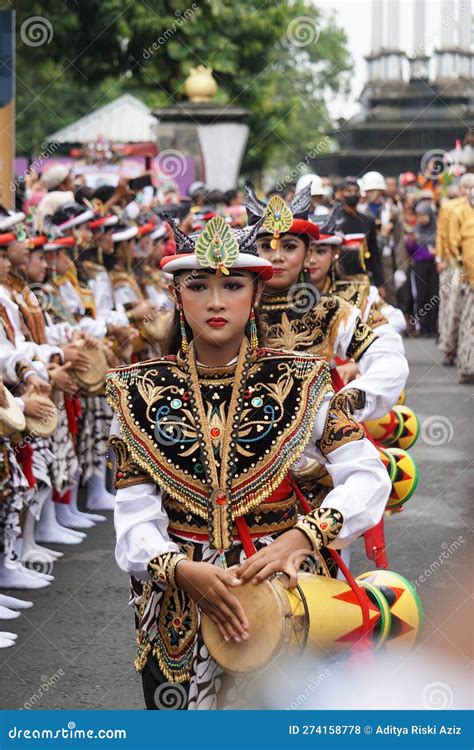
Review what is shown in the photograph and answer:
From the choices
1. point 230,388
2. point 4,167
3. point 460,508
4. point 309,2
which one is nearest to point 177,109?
point 4,167

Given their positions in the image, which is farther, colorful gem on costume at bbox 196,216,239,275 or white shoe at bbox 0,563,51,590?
white shoe at bbox 0,563,51,590

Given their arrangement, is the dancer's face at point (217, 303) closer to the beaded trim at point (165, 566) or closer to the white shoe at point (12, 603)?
the beaded trim at point (165, 566)

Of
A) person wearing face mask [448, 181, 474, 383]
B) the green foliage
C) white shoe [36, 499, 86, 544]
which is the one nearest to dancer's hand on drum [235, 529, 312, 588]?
white shoe [36, 499, 86, 544]

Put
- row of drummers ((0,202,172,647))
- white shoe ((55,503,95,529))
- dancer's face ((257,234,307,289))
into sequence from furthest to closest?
white shoe ((55,503,95,529))
row of drummers ((0,202,172,647))
dancer's face ((257,234,307,289))

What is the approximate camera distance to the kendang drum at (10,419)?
7.31 metres

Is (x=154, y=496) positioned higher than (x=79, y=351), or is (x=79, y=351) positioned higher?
(x=154, y=496)

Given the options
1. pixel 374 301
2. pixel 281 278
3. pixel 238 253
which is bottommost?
pixel 374 301

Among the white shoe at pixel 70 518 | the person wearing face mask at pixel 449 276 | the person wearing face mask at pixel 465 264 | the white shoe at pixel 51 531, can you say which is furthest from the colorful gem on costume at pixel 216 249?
the person wearing face mask at pixel 449 276

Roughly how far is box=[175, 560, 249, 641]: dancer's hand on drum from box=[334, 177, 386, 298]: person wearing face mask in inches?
293

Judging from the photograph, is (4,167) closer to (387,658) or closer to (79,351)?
(79,351)

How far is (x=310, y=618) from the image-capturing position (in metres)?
3.77

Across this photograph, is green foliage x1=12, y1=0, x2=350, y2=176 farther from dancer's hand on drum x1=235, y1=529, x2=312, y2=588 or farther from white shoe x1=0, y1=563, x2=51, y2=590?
dancer's hand on drum x1=235, y1=529, x2=312, y2=588

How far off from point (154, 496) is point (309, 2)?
177 feet

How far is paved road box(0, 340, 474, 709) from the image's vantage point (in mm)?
6180
